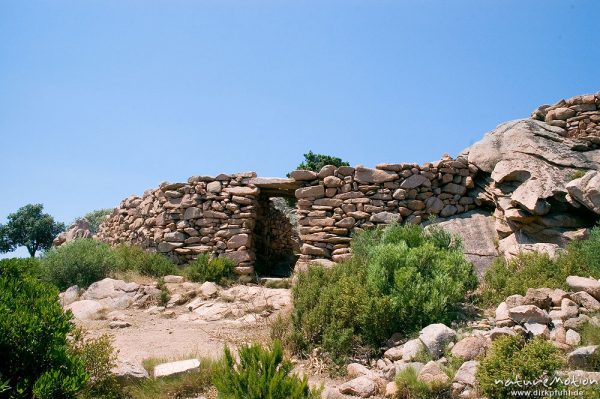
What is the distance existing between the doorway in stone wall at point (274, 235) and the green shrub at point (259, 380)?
6.90 m

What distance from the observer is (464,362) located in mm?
4570

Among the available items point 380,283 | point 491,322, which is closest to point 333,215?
point 380,283

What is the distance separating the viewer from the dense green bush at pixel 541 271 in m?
6.35

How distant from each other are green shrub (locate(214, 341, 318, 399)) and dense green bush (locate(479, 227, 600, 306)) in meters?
3.71

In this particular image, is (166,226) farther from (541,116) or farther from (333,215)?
(541,116)

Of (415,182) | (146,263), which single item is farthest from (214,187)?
(415,182)

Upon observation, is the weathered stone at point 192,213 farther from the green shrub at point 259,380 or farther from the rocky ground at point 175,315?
the green shrub at point 259,380

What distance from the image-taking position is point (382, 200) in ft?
33.7

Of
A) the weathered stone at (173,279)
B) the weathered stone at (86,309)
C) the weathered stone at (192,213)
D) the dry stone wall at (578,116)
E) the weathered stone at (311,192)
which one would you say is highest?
the dry stone wall at (578,116)

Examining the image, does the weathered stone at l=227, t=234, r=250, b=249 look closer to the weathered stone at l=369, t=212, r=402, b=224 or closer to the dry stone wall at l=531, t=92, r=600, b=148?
the weathered stone at l=369, t=212, r=402, b=224

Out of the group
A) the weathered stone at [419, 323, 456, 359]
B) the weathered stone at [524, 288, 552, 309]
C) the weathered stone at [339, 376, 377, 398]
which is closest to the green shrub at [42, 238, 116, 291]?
the weathered stone at [339, 376, 377, 398]

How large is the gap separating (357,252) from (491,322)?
3.34 meters

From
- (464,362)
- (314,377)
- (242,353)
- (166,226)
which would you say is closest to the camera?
(242,353)

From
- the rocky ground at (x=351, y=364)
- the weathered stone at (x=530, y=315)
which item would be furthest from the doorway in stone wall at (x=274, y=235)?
the weathered stone at (x=530, y=315)
